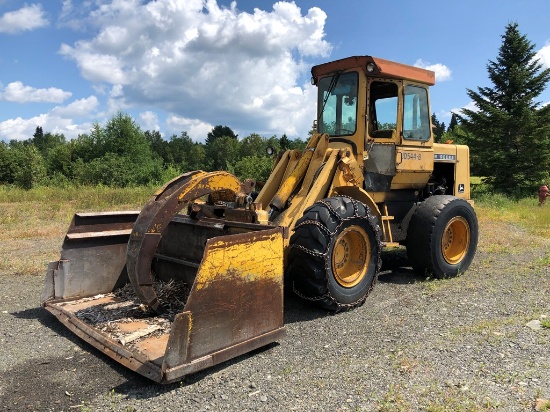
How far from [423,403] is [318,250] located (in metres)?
1.87

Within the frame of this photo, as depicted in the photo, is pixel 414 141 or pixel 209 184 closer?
pixel 209 184

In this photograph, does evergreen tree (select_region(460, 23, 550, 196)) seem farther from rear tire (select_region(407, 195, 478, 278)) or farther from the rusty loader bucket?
the rusty loader bucket

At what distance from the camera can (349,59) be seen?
6.15m

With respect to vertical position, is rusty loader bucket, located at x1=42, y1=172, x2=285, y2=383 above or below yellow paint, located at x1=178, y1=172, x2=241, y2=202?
below

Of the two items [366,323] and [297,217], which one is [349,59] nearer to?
[297,217]

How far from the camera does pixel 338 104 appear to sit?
6.50 meters

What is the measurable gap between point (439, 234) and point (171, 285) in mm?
3716

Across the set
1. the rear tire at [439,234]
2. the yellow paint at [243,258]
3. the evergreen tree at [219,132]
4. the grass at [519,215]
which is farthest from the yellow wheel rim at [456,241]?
the evergreen tree at [219,132]

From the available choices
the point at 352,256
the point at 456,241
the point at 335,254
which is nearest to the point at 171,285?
the point at 335,254

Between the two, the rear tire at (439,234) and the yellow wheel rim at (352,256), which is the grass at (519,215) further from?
the yellow wheel rim at (352,256)

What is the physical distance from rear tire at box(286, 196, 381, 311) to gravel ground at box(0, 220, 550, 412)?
0.91 ft

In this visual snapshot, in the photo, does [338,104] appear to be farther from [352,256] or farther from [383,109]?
[352,256]

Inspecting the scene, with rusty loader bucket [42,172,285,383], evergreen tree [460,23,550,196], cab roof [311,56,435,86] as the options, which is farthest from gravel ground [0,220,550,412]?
evergreen tree [460,23,550,196]

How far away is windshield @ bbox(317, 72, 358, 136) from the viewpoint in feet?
20.6
